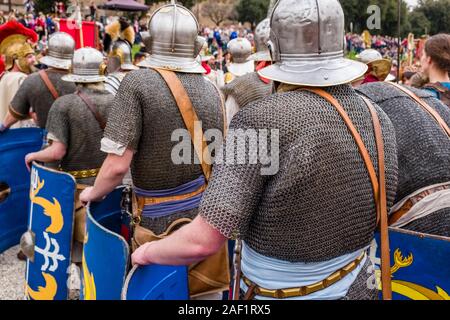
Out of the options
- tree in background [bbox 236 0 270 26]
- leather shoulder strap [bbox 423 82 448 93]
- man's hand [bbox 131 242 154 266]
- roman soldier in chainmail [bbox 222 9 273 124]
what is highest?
tree in background [bbox 236 0 270 26]

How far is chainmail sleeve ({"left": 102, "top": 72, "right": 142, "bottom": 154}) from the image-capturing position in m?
2.38

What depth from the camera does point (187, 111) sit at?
8.24 feet

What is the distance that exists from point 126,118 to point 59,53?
252 cm

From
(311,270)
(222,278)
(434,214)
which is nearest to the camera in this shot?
(311,270)

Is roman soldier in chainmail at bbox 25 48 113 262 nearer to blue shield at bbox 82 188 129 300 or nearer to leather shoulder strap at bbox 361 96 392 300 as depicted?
blue shield at bbox 82 188 129 300

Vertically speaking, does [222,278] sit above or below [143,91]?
below

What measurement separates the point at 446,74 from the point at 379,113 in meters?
1.71

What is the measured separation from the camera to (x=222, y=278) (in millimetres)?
2645

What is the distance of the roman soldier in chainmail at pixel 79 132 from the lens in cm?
330

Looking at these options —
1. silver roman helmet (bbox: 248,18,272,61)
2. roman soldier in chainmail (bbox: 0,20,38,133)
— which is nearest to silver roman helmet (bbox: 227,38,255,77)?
silver roman helmet (bbox: 248,18,272,61)

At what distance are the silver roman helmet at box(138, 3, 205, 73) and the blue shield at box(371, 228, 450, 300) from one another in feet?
4.25
